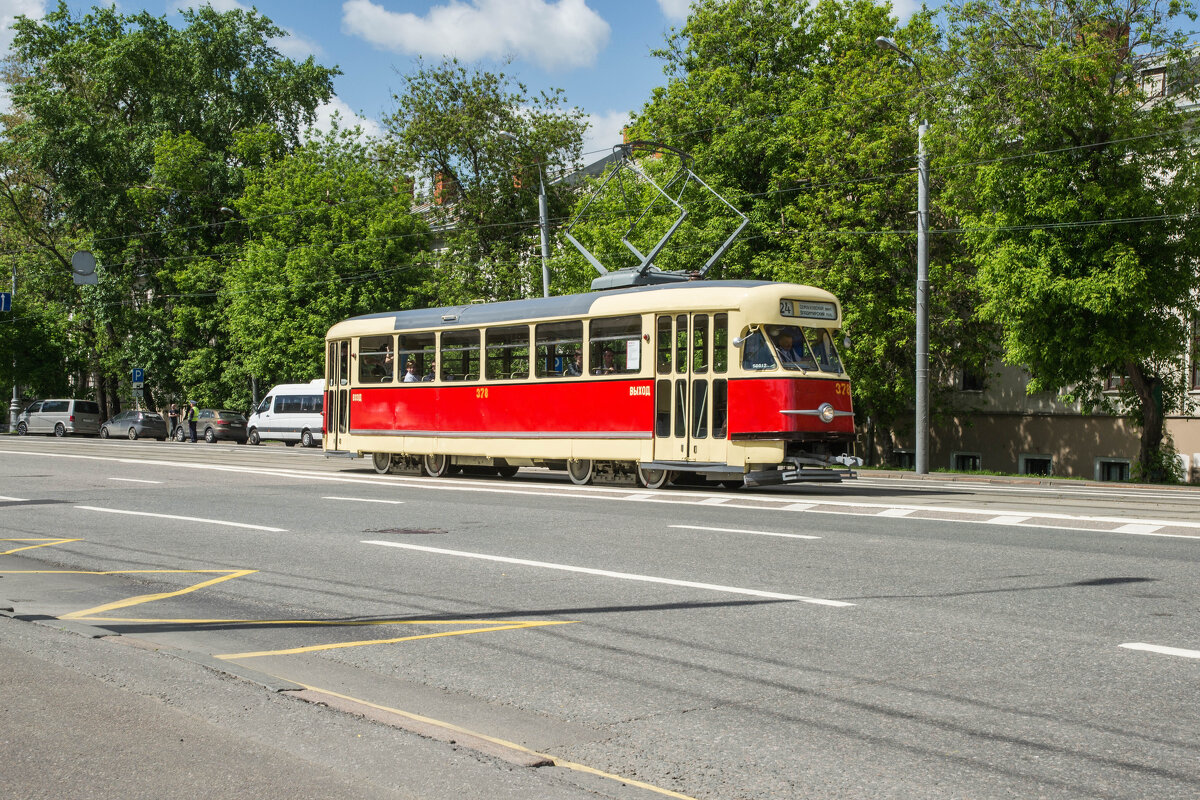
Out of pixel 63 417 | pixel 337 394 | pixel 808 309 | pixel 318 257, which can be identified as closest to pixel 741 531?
pixel 808 309

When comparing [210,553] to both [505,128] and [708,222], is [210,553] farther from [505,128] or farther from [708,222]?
[505,128]

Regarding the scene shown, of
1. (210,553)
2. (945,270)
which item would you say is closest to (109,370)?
(945,270)

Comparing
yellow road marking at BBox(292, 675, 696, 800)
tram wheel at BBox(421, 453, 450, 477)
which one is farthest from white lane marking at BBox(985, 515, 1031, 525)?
tram wheel at BBox(421, 453, 450, 477)

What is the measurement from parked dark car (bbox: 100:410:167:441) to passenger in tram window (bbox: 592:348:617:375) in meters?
37.4

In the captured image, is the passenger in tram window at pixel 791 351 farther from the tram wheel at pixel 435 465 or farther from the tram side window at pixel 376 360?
the tram side window at pixel 376 360

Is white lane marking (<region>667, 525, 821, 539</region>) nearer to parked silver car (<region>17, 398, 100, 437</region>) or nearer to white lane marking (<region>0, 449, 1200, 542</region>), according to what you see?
white lane marking (<region>0, 449, 1200, 542</region>)

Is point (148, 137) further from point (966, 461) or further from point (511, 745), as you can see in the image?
point (511, 745)

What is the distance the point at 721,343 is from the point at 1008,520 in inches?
232

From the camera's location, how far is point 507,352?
2144cm

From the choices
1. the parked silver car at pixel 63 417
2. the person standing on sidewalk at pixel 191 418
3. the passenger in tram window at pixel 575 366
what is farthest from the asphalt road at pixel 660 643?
the parked silver car at pixel 63 417

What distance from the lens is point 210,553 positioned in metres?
10.9

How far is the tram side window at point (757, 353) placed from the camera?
1744 cm

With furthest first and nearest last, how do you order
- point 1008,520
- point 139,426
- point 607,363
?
point 139,426, point 607,363, point 1008,520

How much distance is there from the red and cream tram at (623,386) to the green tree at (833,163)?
1094 cm
